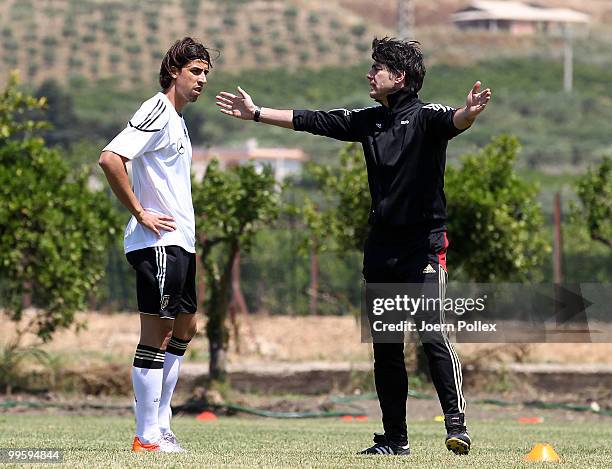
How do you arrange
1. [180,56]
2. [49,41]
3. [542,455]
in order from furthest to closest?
[49,41], [180,56], [542,455]

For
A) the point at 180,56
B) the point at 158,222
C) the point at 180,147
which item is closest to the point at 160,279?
the point at 158,222

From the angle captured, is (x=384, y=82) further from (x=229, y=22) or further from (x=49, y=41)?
(x=229, y=22)

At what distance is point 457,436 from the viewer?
7191 millimetres

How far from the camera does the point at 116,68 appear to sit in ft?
317

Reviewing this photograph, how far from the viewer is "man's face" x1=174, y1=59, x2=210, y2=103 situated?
771 centimetres

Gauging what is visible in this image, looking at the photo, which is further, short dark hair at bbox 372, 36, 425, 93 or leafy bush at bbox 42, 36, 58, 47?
leafy bush at bbox 42, 36, 58, 47

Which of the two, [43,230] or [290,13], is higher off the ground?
[290,13]

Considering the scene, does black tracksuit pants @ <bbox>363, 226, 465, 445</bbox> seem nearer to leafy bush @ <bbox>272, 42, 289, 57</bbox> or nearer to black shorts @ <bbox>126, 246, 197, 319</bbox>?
black shorts @ <bbox>126, 246, 197, 319</bbox>

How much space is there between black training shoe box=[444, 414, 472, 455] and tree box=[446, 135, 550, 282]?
8311 millimetres

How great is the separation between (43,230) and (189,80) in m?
7.52

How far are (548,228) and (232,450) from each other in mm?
14472

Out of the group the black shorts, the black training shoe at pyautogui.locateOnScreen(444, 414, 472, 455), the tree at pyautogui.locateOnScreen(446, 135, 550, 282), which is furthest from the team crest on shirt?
the tree at pyautogui.locateOnScreen(446, 135, 550, 282)

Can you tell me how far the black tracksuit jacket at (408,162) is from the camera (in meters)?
7.43

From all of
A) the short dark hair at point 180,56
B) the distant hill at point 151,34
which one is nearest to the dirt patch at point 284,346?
the short dark hair at point 180,56
